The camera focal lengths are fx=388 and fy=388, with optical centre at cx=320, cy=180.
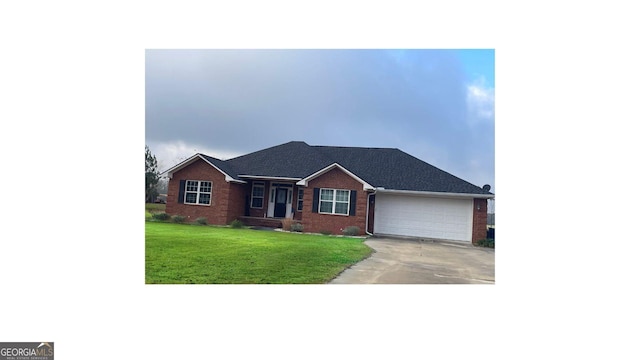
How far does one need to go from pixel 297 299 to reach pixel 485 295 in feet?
14.2

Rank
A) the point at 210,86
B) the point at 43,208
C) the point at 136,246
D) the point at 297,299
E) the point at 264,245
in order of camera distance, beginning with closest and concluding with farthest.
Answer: the point at 297,299 < the point at 43,208 < the point at 136,246 < the point at 264,245 < the point at 210,86

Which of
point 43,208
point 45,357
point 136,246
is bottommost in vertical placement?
point 45,357

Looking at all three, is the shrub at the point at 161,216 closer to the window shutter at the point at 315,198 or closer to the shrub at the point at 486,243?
the window shutter at the point at 315,198

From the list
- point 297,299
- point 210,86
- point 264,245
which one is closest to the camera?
point 297,299

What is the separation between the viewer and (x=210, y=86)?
43.9 ft

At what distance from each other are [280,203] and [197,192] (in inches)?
154

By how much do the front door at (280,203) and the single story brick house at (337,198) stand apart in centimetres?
5

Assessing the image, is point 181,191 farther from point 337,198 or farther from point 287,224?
point 337,198

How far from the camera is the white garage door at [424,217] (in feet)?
53.7

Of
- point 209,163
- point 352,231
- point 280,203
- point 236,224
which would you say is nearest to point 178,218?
point 236,224

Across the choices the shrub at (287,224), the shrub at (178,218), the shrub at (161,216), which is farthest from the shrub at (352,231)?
the shrub at (161,216)
